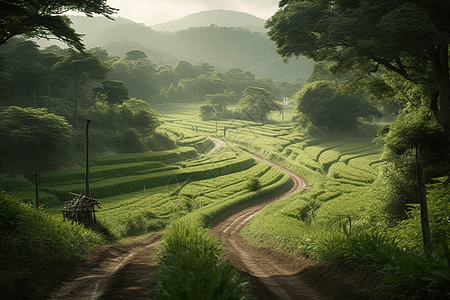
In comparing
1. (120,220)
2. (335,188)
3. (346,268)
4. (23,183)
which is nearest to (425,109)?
(346,268)

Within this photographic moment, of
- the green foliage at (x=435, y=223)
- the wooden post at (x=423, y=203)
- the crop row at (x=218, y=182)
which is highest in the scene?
the wooden post at (x=423, y=203)

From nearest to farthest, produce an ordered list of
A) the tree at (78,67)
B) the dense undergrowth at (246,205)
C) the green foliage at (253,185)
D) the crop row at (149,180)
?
1. the dense undergrowth at (246,205)
2. the crop row at (149,180)
3. the green foliage at (253,185)
4. the tree at (78,67)

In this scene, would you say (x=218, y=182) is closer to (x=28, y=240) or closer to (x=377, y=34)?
(x=377, y=34)

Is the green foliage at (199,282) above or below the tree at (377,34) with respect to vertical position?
below

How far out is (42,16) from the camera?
58.7ft

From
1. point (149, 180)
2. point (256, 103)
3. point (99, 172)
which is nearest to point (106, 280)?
point (149, 180)

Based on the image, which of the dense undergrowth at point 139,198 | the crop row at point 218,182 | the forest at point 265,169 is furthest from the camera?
the crop row at point 218,182

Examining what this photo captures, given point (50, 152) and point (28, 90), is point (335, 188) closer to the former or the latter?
point (50, 152)

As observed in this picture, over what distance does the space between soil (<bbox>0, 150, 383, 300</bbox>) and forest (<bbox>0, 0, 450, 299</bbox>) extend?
0.18 meters

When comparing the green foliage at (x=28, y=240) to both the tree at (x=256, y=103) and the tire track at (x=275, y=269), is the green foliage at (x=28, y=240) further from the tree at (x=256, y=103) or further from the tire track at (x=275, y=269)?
the tree at (x=256, y=103)


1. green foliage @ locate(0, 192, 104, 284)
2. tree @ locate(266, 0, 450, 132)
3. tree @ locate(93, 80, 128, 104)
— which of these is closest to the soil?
green foliage @ locate(0, 192, 104, 284)

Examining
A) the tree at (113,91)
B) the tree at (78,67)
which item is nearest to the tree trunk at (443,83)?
the tree at (78,67)

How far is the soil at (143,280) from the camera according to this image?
948 cm

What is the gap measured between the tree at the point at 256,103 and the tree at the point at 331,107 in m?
20.6
